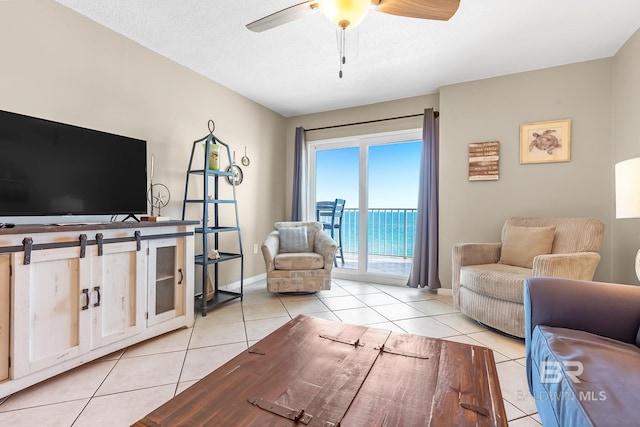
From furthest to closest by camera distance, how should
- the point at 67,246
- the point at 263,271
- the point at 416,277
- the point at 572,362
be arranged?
1. the point at 263,271
2. the point at 416,277
3. the point at 67,246
4. the point at 572,362

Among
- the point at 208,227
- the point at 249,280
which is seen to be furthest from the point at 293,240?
the point at 208,227

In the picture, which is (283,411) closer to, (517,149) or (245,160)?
(245,160)

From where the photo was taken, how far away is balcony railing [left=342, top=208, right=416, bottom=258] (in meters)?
4.43

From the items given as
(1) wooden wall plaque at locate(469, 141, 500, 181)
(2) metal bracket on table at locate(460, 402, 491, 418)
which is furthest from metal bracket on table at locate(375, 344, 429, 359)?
(1) wooden wall plaque at locate(469, 141, 500, 181)

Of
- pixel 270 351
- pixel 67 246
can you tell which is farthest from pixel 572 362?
pixel 67 246

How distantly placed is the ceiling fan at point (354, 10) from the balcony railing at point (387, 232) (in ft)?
9.87

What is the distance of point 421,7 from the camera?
1.47 metres

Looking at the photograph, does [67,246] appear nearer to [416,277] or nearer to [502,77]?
[416,277]

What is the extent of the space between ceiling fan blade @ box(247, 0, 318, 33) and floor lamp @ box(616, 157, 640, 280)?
187 centimetres

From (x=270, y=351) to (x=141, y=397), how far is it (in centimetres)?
92

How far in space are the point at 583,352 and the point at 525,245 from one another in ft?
5.82

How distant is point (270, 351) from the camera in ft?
3.72

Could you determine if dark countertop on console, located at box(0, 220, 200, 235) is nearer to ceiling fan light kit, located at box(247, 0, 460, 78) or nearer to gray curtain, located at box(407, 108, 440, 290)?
ceiling fan light kit, located at box(247, 0, 460, 78)
